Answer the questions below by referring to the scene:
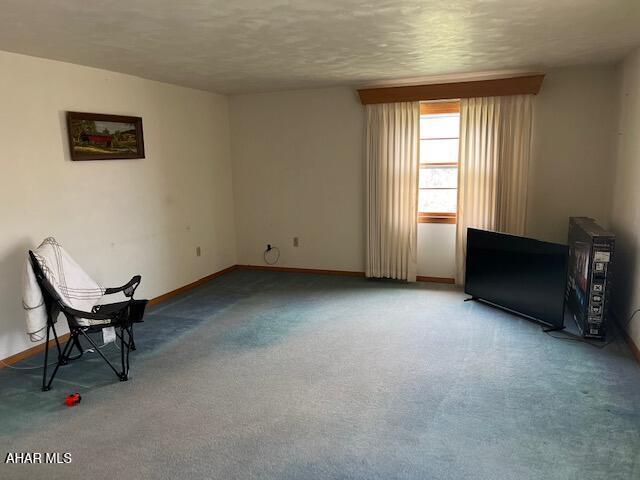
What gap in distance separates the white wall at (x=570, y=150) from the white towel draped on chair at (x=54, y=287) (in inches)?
174

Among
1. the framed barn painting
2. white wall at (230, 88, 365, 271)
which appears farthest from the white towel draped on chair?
white wall at (230, 88, 365, 271)

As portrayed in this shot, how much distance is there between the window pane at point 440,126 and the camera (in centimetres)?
539

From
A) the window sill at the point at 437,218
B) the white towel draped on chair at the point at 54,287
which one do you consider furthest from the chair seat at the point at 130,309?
the window sill at the point at 437,218

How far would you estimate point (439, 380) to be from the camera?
319cm

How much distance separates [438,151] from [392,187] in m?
0.67

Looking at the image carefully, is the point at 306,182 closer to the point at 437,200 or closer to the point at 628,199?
the point at 437,200

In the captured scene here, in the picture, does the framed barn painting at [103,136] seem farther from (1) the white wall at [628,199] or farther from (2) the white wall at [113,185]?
(1) the white wall at [628,199]

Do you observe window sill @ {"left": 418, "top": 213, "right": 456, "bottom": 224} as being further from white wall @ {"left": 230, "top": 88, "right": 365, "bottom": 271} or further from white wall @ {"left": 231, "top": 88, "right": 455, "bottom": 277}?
white wall @ {"left": 230, "top": 88, "right": 365, "bottom": 271}

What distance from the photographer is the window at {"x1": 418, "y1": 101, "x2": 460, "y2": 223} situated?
17.7 ft

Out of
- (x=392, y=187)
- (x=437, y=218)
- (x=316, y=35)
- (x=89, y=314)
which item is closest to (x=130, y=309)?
(x=89, y=314)

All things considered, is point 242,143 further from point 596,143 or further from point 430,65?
point 596,143

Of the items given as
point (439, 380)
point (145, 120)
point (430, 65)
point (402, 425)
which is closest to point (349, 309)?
point (439, 380)

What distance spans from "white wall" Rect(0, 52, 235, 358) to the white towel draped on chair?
0.36 metres

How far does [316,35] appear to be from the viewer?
3.25m
